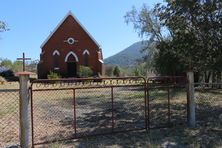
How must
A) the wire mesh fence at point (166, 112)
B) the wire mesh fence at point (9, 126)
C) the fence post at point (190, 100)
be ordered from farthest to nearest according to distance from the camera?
the wire mesh fence at point (166, 112)
the fence post at point (190, 100)
the wire mesh fence at point (9, 126)

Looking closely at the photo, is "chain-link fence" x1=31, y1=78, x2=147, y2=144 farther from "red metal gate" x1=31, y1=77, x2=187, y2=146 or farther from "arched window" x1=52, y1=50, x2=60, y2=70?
"arched window" x1=52, y1=50, x2=60, y2=70

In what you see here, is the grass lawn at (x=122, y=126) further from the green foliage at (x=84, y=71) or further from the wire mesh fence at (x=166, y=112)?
the green foliage at (x=84, y=71)

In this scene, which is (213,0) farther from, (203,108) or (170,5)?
(203,108)

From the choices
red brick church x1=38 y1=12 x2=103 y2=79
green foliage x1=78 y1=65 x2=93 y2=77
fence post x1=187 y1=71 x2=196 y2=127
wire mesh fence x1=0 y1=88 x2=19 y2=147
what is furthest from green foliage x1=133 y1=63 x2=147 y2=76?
fence post x1=187 y1=71 x2=196 y2=127

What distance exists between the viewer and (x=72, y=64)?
176ft

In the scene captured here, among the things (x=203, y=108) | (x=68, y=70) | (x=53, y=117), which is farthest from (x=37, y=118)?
(x=68, y=70)

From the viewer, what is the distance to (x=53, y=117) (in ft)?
43.2

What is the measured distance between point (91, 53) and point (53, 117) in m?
41.3

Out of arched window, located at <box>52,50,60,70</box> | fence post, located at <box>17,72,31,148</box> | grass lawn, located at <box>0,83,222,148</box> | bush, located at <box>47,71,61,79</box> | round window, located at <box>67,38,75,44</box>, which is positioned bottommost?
grass lawn, located at <box>0,83,222,148</box>

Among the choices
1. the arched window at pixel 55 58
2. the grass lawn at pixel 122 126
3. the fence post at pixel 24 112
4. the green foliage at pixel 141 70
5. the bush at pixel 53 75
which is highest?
the arched window at pixel 55 58

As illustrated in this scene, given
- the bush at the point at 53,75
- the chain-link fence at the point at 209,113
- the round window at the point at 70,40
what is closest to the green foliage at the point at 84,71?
the bush at the point at 53,75

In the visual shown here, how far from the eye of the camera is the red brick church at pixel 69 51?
175 feet

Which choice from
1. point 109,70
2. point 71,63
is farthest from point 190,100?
point 109,70

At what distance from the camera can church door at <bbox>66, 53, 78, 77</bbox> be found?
175ft
